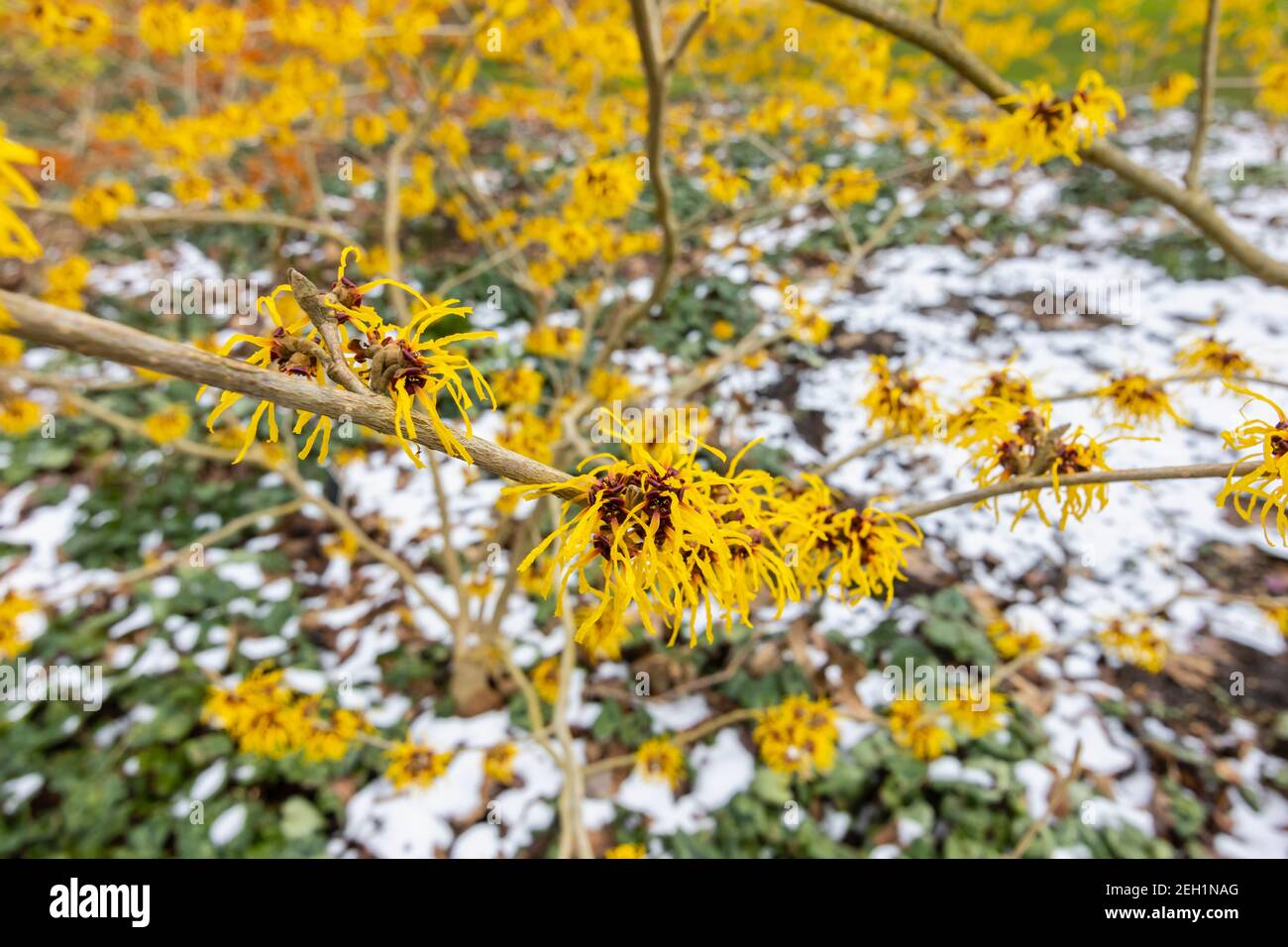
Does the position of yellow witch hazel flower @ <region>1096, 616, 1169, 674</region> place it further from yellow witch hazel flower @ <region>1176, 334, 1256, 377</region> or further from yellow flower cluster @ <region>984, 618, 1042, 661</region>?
yellow witch hazel flower @ <region>1176, 334, 1256, 377</region>

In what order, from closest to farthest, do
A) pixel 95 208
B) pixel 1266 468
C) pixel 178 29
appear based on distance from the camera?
pixel 1266 468, pixel 95 208, pixel 178 29

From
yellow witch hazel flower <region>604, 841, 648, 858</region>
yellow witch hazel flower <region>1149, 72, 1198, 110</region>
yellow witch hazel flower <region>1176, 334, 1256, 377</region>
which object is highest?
yellow witch hazel flower <region>1149, 72, 1198, 110</region>

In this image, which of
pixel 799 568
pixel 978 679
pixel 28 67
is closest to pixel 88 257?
pixel 28 67

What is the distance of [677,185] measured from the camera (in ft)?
21.8

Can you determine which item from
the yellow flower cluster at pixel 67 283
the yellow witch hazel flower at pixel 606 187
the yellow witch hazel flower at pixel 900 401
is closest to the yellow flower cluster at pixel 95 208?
the yellow flower cluster at pixel 67 283

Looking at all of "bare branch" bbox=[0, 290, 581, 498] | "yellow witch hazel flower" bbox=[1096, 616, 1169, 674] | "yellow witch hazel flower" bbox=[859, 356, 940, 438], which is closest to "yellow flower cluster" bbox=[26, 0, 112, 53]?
"bare branch" bbox=[0, 290, 581, 498]

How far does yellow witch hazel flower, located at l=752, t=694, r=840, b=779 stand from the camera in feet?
7.50

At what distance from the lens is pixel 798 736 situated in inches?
90.3

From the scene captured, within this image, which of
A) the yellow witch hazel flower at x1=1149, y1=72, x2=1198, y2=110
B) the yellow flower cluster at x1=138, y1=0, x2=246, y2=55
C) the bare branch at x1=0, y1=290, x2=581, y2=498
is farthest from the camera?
the yellow witch hazel flower at x1=1149, y1=72, x2=1198, y2=110

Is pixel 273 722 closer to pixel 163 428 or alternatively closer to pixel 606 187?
pixel 163 428

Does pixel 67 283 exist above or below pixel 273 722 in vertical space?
above

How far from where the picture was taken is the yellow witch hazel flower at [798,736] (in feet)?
7.50

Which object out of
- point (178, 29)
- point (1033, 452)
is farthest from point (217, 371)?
point (178, 29)
